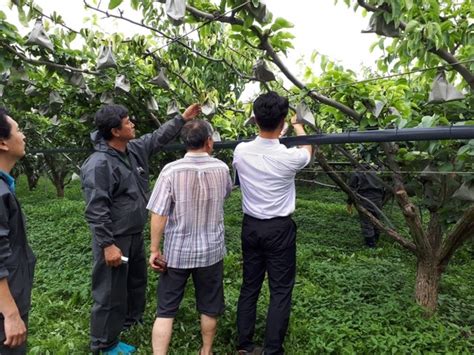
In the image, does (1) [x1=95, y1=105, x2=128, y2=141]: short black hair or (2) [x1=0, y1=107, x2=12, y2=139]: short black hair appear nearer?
(2) [x1=0, y1=107, x2=12, y2=139]: short black hair

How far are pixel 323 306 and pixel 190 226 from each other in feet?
5.63

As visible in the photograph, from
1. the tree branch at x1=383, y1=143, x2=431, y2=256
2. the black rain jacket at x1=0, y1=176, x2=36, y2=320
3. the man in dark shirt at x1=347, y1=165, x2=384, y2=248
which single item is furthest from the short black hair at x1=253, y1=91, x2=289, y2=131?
the man in dark shirt at x1=347, y1=165, x2=384, y2=248

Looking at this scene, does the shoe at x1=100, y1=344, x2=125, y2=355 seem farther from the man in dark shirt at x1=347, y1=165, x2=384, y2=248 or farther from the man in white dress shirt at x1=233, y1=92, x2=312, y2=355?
the man in dark shirt at x1=347, y1=165, x2=384, y2=248

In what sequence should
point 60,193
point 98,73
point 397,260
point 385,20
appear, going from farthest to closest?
point 60,193, point 397,260, point 98,73, point 385,20

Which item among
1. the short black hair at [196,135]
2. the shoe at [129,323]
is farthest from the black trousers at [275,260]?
the shoe at [129,323]

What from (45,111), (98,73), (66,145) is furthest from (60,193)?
(98,73)

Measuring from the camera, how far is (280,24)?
257 centimetres

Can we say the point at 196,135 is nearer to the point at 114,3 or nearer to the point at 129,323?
the point at 114,3

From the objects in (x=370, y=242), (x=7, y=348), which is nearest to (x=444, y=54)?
(x=7, y=348)

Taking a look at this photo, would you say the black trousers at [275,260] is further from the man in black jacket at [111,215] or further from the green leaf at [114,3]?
the green leaf at [114,3]

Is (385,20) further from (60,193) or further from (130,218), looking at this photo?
(60,193)

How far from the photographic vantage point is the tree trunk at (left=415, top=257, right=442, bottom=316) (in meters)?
3.37

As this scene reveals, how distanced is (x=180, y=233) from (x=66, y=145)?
540 cm

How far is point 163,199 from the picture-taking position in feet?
7.81
